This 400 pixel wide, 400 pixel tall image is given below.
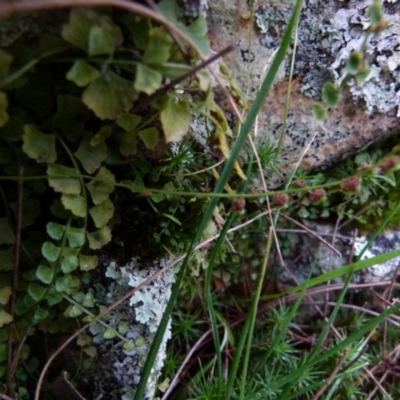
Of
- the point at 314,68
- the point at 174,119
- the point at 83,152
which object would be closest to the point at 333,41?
the point at 314,68

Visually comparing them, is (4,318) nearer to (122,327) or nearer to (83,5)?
(122,327)

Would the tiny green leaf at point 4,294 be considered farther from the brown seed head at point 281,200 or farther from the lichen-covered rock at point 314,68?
the lichen-covered rock at point 314,68

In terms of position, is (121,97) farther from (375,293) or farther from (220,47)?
(375,293)

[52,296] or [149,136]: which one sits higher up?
[149,136]

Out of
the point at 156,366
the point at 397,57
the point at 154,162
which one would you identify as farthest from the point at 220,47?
the point at 156,366

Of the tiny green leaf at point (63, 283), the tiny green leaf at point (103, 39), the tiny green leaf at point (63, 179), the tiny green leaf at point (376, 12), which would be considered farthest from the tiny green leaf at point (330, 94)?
→ the tiny green leaf at point (63, 283)

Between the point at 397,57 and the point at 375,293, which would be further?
the point at 375,293
